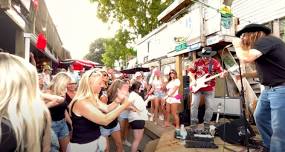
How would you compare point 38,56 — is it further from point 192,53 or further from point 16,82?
point 16,82

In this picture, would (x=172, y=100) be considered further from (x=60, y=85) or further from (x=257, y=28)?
(x=257, y=28)

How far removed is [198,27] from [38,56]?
47.7 ft

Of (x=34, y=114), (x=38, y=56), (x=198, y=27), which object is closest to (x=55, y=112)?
(x=34, y=114)

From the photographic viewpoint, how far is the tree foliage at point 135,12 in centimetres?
2800

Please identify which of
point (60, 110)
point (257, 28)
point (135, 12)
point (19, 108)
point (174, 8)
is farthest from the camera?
point (135, 12)

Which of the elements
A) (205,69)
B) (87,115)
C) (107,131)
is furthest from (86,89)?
(205,69)

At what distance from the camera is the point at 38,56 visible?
25312 mm

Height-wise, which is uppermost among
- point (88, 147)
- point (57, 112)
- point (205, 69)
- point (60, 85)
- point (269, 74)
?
point (205, 69)

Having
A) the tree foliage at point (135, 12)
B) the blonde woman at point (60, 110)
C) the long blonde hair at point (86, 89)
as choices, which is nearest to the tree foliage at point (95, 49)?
A: the tree foliage at point (135, 12)

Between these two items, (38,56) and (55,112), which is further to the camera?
(38,56)

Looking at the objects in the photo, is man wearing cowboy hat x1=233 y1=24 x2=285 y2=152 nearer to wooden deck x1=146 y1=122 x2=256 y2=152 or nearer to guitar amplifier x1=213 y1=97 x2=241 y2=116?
wooden deck x1=146 y1=122 x2=256 y2=152

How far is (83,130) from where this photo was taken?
4.10 m

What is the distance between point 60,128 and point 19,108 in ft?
12.1

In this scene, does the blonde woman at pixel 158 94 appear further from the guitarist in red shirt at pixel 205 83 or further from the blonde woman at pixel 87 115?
the blonde woman at pixel 87 115
